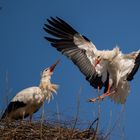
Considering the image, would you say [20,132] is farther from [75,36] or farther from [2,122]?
[75,36]

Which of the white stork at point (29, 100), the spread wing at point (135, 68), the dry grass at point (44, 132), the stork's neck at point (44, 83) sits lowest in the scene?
the dry grass at point (44, 132)

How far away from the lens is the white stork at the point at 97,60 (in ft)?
34.4

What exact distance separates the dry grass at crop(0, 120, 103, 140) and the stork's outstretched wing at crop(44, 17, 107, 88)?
297 centimetres

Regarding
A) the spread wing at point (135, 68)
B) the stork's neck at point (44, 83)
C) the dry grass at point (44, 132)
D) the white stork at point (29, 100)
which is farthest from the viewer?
the spread wing at point (135, 68)

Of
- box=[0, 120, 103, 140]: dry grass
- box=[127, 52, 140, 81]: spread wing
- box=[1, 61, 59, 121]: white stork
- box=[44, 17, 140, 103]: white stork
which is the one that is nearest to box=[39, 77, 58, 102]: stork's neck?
box=[1, 61, 59, 121]: white stork

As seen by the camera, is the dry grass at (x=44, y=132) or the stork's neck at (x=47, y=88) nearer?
the dry grass at (x=44, y=132)

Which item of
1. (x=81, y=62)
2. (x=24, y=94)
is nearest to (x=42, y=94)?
(x=24, y=94)

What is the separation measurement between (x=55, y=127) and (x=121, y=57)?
3.15 meters

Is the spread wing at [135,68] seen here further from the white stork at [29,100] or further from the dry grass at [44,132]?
the dry grass at [44,132]

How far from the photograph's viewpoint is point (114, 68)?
10.7 m

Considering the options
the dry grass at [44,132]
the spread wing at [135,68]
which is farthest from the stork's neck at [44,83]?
the dry grass at [44,132]

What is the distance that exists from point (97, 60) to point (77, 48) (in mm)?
421

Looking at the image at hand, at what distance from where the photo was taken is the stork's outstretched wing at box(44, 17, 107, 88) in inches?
416

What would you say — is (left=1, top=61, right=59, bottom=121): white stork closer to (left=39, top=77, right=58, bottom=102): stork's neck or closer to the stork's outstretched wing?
(left=39, top=77, right=58, bottom=102): stork's neck
